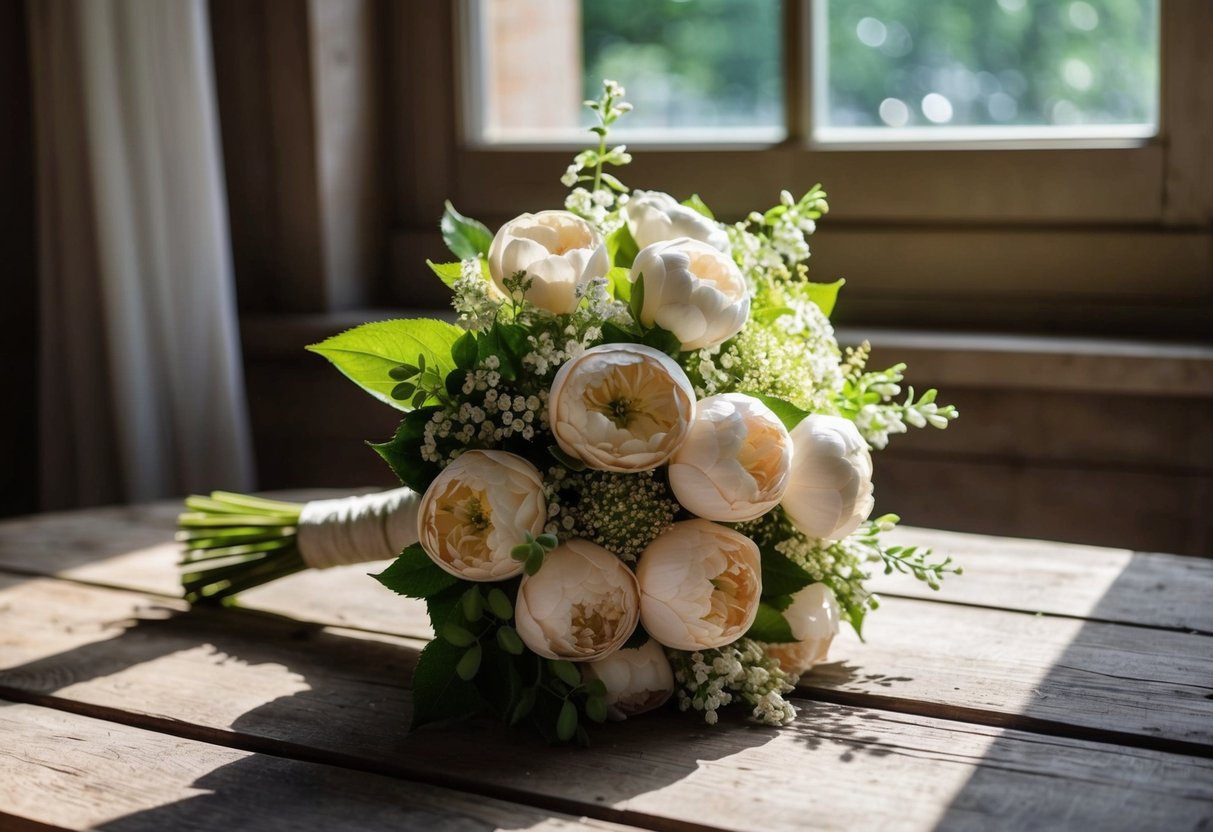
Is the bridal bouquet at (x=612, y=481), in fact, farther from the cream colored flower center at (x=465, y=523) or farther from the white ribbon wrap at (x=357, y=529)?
the white ribbon wrap at (x=357, y=529)

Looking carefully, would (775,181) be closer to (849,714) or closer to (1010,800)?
(849,714)

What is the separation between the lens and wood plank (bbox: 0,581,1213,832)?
739 millimetres

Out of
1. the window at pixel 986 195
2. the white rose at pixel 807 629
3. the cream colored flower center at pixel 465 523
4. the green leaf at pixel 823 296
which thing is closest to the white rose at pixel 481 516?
the cream colored flower center at pixel 465 523

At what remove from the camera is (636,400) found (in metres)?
0.81

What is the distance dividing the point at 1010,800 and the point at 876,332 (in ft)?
3.92

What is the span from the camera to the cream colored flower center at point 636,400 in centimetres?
81

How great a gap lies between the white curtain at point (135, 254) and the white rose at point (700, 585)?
1.37m

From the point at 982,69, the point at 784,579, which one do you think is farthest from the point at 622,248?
the point at 982,69

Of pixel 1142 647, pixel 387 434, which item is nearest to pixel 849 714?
pixel 1142 647

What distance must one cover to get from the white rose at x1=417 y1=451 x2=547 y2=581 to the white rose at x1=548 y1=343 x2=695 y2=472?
48 millimetres

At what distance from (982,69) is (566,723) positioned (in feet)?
4.58

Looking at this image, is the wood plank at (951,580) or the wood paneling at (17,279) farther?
the wood paneling at (17,279)

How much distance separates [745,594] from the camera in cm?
84

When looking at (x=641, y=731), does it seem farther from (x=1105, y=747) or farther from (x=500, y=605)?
(x=1105, y=747)
